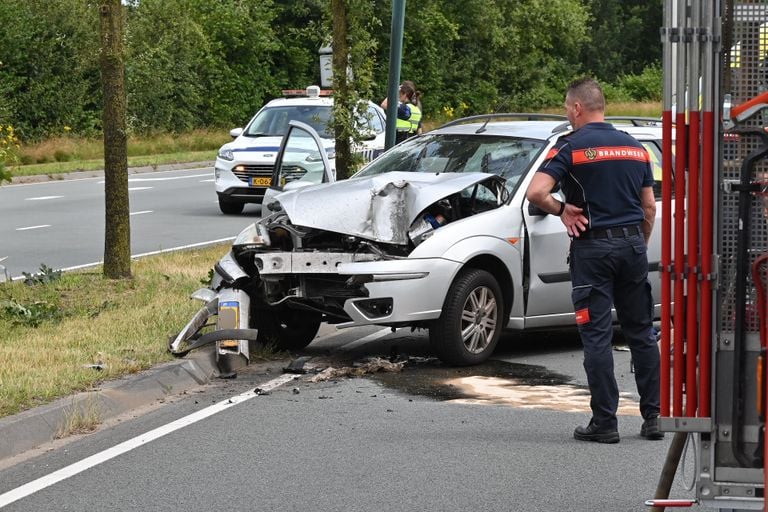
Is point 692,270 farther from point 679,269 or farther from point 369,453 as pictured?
point 369,453

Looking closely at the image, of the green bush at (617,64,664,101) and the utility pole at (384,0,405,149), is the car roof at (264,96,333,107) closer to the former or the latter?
the utility pole at (384,0,405,149)

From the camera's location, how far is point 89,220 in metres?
20.3

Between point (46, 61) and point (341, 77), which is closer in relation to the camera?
point (341, 77)

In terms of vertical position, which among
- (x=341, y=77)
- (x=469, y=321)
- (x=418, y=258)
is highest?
(x=341, y=77)

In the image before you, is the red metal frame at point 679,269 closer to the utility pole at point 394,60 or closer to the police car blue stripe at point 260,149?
the utility pole at point 394,60

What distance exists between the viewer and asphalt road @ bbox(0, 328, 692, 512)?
5973mm

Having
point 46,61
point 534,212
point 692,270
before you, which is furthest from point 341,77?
point 46,61

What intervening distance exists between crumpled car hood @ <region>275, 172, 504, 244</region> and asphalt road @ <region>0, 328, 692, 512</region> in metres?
0.98

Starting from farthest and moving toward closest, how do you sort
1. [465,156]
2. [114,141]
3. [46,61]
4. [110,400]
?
[46,61], [114,141], [465,156], [110,400]

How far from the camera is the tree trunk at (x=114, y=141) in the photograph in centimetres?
1212

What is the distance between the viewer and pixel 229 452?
6.82 metres

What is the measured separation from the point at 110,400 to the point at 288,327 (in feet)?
7.53

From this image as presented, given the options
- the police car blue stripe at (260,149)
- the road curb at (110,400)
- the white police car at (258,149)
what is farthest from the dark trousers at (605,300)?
the police car blue stripe at (260,149)

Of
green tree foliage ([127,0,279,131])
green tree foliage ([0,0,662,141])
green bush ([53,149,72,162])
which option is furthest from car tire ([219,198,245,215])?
green tree foliage ([127,0,279,131])
